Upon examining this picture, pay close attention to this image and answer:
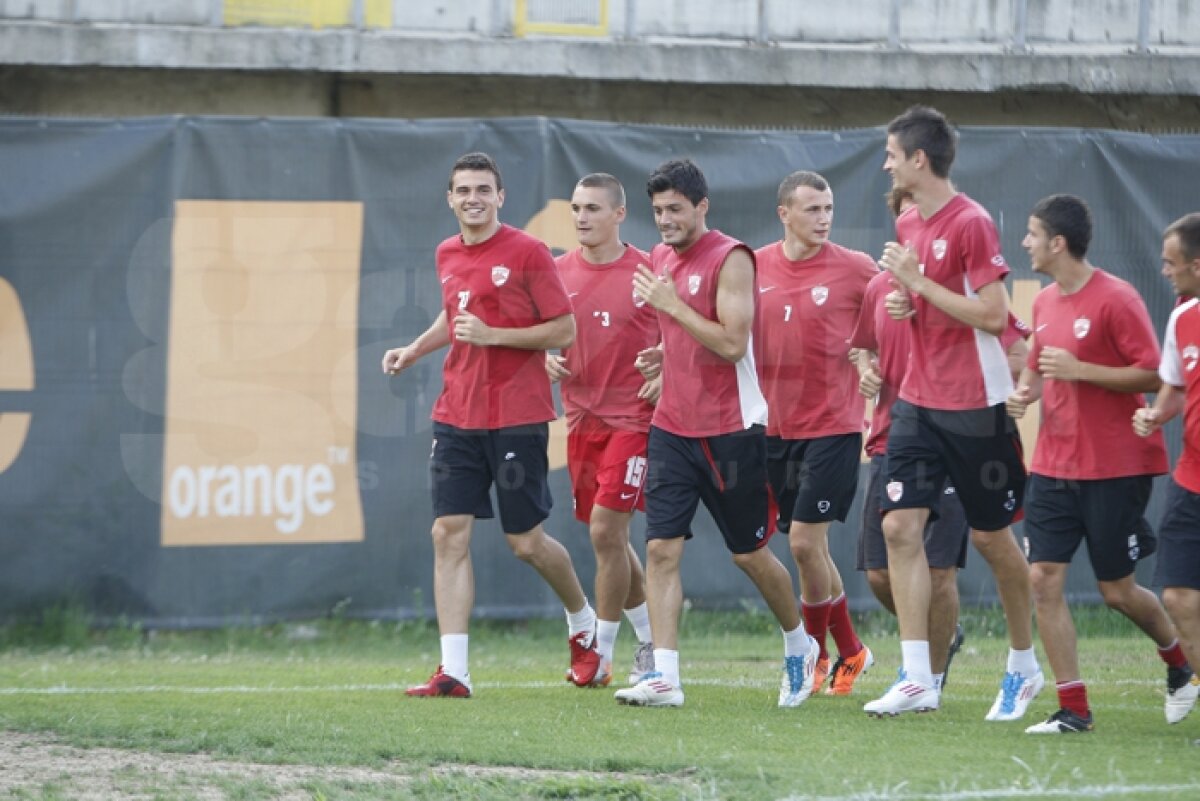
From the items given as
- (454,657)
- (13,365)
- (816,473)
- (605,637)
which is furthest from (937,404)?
(13,365)

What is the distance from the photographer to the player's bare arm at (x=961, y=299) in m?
6.70

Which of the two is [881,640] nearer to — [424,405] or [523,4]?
[424,405]

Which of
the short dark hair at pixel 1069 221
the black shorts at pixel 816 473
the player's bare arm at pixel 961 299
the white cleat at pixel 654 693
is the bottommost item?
the white cleat at pixel 654 693

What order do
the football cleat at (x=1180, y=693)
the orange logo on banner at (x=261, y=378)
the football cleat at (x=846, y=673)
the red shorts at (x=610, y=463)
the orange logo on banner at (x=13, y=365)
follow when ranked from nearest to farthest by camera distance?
the football cleat at (x=1180, y=693)
the football cleat at (x=846, y=673)
the red shorts at (x=610, y=463)
the orange logo on banner at (x=13, y=365)
the orange logo on banner at (x=261, y=378)

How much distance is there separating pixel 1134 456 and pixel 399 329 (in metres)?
5.21

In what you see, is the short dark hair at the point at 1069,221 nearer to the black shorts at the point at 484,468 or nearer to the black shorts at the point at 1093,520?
the black shorts at the point at 1093,520

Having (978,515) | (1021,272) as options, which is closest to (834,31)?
(1021,272)

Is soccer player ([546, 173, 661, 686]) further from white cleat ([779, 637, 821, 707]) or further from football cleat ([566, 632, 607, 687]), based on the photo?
white cleat ([779, 637, 821, 707])

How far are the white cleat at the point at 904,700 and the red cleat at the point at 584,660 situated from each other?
177 cm

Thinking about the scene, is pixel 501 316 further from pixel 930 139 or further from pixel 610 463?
pixel 930 139

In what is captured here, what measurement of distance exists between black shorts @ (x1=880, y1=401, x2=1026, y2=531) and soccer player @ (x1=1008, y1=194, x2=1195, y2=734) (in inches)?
4.8

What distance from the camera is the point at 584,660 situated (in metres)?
8.34

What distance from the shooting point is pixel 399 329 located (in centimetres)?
1059

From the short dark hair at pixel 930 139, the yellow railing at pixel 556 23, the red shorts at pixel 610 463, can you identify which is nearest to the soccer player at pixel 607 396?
the red shorts at pixel 610 463
